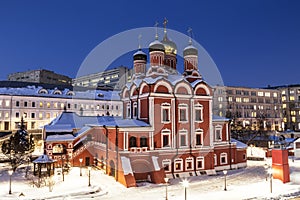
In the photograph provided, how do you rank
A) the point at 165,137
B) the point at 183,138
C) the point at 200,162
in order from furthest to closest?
the point at 200,162
the point at 183,138
the point at 165,137

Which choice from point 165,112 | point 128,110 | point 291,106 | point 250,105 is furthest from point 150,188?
point 291,106

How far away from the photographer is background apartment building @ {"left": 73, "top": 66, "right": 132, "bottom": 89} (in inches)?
4419

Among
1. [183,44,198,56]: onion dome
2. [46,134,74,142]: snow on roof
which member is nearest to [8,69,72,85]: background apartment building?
[46,134,74,142]: snow on roof

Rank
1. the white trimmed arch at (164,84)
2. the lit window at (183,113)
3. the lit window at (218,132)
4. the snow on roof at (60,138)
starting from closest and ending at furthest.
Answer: the white trimmed arch at (164,84), the lit window at (183,113), the snow on roof at (60,138), the lit window at (218,132)

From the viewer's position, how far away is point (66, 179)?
Answer: 1013 inches

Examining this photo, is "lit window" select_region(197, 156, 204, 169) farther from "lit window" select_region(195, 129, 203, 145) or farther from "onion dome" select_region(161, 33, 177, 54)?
"onion dome" select_region(161, 33, 177, 54)

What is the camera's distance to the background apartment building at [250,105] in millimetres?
76875

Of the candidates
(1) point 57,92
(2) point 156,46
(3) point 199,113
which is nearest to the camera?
(3) point 199,113

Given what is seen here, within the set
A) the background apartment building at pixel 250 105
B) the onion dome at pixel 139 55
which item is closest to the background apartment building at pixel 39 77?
the background apartment building at pixel 250 105

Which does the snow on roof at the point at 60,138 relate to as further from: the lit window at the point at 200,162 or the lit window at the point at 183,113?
the lit window at the point at 200,162

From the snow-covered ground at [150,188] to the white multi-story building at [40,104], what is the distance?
2437 centimetres

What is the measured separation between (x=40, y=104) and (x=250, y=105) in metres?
55.0

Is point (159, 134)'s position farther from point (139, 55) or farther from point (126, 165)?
point (139, 55)

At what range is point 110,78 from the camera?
390 ft
